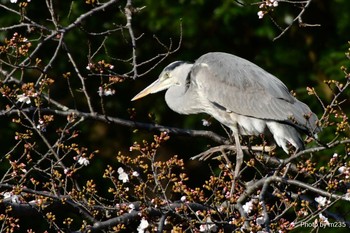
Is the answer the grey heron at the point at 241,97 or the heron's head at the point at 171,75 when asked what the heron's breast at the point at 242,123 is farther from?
the heron's head at the point at 171,75

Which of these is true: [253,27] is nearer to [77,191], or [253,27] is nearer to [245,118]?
[245,118]

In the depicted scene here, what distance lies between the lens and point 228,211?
3.27 metres

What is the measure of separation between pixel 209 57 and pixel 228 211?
202cm

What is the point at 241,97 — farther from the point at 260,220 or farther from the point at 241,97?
the point at 260,220

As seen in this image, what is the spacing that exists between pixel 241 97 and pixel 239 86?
0.07 meters

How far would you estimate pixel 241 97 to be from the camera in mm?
5016

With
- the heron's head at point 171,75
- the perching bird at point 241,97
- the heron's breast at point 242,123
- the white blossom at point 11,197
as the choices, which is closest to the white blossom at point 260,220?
the white blossom at point 11,197

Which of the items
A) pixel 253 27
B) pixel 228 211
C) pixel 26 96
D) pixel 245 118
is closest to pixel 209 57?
pixel 245 118

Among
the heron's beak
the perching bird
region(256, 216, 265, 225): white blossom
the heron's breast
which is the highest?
region(256, 216, 265, 225): white blossom

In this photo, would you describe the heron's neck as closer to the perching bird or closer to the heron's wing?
the perching bird

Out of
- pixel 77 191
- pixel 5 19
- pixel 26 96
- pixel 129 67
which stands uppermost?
pixel 26 96

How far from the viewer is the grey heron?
4.77 metres

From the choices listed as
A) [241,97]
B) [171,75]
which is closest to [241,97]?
[241,97]

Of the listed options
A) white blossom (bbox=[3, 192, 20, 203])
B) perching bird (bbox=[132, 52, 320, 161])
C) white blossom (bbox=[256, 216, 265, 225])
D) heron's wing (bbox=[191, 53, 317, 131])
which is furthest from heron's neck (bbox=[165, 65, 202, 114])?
white blossom (bbox=[256, 216, 265, 225])
